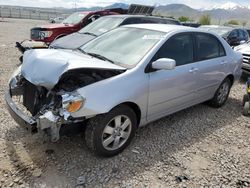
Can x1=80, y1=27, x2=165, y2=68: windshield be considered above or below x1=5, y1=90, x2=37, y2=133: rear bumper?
above

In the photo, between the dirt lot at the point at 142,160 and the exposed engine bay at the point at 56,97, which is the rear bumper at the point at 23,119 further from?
the dirt lot at the point at 142,160

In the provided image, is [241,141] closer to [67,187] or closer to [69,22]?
[67,187]

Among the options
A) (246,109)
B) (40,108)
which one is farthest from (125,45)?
(246,109)

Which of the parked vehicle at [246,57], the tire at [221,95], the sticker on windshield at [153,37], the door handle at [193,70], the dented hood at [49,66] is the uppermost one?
the sticker on windshield at [153,37]

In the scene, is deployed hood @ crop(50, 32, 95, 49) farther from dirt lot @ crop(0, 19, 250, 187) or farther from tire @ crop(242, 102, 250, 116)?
tire @ crop(242, 102, 250, 116)

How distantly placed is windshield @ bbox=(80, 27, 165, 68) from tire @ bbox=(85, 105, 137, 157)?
0.67 m

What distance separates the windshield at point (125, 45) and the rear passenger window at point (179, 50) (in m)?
0.16

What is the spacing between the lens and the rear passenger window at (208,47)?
4.54 m

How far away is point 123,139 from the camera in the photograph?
11.5 ft

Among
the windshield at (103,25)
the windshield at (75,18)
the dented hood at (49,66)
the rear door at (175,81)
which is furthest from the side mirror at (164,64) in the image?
the windshield at (75,18)

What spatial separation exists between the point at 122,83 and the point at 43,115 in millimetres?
987

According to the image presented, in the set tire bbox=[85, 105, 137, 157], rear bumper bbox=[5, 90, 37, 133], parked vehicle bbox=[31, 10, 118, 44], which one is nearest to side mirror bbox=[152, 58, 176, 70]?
tire bbox=[85, 105, 137, 157]

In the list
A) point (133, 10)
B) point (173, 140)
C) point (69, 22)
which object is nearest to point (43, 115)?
point (173, 140)

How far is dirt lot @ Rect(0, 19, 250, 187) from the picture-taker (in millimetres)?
3010
